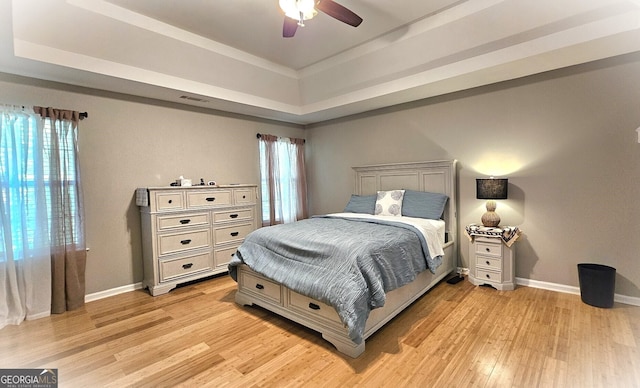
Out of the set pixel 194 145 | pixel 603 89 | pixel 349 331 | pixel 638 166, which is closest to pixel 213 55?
pixel 194 145

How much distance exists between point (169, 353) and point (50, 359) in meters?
0.86

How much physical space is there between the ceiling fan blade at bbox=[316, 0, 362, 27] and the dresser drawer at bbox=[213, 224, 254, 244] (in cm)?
291

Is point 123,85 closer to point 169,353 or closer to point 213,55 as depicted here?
point 213,55

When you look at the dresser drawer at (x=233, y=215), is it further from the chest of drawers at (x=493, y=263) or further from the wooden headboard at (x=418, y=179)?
the chest of drawers at (x=493, y=263)

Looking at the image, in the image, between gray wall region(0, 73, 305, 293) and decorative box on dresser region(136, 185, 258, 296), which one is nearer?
gray wall region(0, 73, 305, 293)

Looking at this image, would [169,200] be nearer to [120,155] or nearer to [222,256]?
[120,155]

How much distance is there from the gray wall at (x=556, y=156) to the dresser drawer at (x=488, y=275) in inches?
15.3

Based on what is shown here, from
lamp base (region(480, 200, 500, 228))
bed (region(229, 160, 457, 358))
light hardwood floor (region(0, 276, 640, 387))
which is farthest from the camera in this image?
lamp base (region(480, 200, 500, 228))

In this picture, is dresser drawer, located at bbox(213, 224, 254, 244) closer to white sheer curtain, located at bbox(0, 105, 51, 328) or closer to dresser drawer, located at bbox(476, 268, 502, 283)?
white sheer curtain, located at bbox(0, 105, 51, 328)

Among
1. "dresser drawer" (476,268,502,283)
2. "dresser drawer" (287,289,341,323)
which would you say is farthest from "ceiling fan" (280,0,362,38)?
"dresser drawer" (476,268,502,283)

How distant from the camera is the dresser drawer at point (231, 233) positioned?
153 inches

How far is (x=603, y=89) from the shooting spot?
→ 2.83m

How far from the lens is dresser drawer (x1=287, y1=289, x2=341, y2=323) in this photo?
88.0 inches
